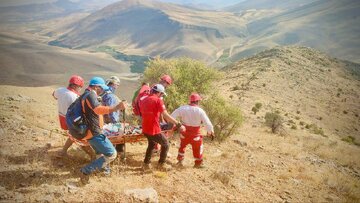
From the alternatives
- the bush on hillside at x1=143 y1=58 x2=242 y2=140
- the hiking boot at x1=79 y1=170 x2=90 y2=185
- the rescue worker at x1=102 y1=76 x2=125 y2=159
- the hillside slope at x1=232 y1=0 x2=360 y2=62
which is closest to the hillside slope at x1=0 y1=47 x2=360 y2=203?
the hiking boot at x1=79 y1=170 x2=90 y2=185

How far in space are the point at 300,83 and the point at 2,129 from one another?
44217 millimetres

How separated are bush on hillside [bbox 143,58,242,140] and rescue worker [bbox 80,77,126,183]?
785 cm

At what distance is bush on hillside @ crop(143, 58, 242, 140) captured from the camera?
14982 millimetres

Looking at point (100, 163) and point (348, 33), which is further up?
point (348, 33)

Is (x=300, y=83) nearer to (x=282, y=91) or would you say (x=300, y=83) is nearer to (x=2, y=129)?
(x=282, y=91)

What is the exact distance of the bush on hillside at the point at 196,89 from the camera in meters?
15.0

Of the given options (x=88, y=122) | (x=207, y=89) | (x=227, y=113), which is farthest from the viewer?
(x=207, y=89)

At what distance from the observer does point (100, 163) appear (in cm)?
722

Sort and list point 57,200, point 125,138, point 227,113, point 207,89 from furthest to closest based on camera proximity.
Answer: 1. point 207,89
2. point 227,113
3. point 125,138
4. point 57,200

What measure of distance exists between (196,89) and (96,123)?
43.7 ft

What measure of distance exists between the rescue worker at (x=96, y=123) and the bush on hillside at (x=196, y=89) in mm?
7855

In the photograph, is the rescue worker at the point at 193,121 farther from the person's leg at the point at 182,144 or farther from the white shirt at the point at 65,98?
the white shirt at the point at 65,98

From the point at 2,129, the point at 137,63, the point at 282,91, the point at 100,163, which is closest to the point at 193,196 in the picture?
the point at 100,163

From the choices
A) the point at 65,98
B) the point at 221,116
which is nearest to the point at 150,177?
the point at 65,98
